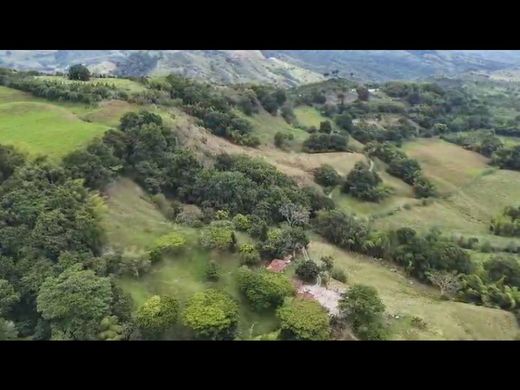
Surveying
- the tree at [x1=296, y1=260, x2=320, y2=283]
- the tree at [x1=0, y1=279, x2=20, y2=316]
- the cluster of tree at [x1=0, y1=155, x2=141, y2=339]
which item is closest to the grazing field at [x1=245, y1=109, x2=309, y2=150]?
the tree at [x1=296, y1=260, x2=320, y2=283]

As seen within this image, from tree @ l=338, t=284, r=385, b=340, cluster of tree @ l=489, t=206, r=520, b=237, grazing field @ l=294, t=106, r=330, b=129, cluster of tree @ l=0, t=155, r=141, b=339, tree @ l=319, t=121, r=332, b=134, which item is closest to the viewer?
cluster of tree @ l=0, t=155, r=141, b=339

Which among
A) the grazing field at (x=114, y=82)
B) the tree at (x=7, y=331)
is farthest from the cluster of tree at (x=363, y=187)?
the tree at (x=7, y=331)

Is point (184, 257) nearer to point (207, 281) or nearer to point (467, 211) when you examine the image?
point (207, 281)

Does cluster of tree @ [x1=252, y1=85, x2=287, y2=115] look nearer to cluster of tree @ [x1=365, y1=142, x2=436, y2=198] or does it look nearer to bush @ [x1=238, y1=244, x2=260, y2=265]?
cluster of tree @ [x1=365, y1=142, x2=436, y2=198]

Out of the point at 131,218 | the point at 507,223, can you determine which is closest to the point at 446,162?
the point at 507,223

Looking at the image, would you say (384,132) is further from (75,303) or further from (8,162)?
(75,303)

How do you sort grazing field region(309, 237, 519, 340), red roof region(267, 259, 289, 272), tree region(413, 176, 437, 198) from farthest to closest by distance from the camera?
tree region(413, 176, 437, 198) → red roof region(267, 259, 289, 272) → grazing field region(309, 237, 519, 340)
